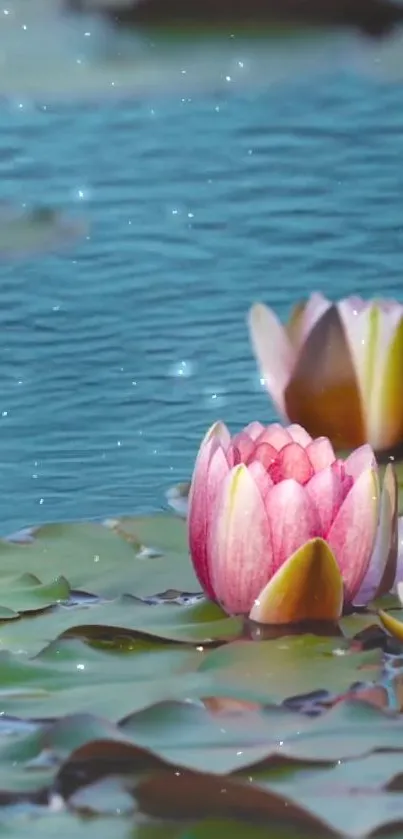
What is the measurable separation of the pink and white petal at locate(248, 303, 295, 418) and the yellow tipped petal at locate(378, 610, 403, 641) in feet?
2.05

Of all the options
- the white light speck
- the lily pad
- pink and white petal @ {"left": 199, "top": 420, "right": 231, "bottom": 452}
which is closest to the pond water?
the white light speck

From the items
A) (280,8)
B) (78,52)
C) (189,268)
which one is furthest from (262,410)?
(280,8)

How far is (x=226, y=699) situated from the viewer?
1318 mm

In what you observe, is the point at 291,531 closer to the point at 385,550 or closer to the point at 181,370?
the point at 385,550

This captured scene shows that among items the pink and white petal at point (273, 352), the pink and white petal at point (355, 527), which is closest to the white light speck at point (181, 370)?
the pink and white petal at point (273, 352)

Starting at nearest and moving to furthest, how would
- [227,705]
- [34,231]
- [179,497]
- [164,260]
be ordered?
[227,705] → [179,497] → [164,260] → [34,231]

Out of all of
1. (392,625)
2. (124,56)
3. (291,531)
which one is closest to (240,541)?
(291,531)

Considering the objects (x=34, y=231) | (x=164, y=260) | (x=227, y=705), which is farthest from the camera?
(x=34, y=231)

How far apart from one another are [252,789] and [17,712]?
0.25 meters

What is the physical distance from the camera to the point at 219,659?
1.38m

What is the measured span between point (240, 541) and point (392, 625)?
167mm

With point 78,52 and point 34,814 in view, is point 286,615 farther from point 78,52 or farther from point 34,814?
point 78,52

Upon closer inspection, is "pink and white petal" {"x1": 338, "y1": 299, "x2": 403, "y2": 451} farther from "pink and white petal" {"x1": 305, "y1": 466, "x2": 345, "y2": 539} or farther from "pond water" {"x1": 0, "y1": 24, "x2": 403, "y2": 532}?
"pink and white petal" {"x1": 305, "y1": 466, "x2": 345, "y2": 539}

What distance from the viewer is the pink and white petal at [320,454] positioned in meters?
1.50
